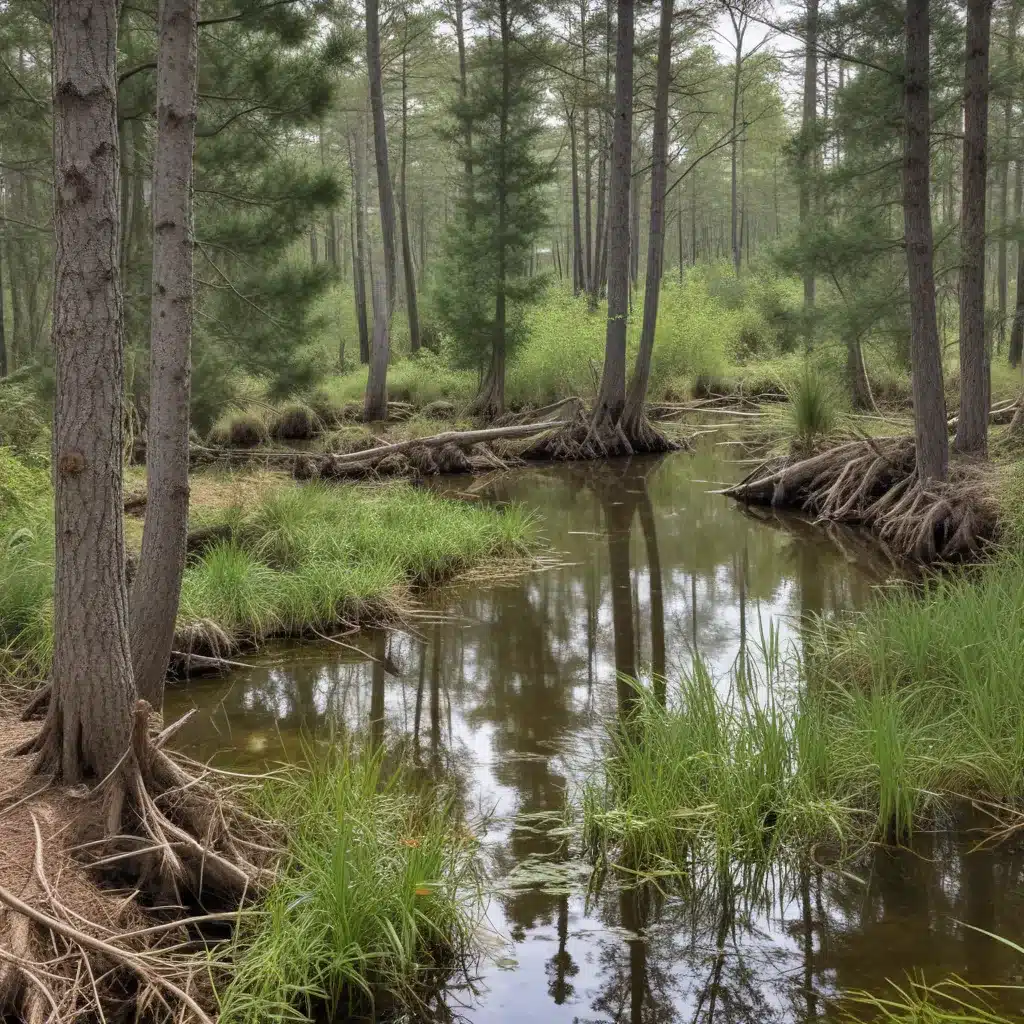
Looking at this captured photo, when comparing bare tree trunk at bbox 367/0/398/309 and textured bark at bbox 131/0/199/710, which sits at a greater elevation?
bare tree trunk at bbox 367/0/398/309

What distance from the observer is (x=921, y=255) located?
31.6 feet

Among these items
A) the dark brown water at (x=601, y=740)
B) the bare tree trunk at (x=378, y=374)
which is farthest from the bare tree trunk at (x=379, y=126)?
the dark brown water at (x=601, y=740)

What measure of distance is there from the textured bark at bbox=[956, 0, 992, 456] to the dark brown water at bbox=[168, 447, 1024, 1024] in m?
1.95

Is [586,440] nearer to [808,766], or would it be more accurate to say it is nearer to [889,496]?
[889,496]

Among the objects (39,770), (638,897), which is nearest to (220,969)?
(39,770)

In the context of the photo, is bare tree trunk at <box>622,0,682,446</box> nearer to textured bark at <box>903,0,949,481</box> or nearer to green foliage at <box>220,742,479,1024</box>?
textured bark at <box>903,0,949,481</box>

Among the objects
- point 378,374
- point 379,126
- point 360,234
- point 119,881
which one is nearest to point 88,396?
point 119,881

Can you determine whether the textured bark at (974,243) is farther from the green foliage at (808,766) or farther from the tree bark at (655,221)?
the green foliage at (808,766)

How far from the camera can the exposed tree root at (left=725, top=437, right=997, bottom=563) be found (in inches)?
368

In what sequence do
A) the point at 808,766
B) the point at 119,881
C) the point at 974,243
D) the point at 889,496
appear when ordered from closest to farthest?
the point at 119,881
the point at 808,766
the point at 974,243
the point at 889,496

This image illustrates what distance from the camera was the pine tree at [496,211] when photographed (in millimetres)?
17547

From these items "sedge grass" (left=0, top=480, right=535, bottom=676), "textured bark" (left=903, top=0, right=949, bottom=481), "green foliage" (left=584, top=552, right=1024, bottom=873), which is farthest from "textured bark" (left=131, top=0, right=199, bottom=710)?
"textured bark" (left=903, top=0, right=949, bottom=481)

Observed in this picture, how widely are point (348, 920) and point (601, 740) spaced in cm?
245

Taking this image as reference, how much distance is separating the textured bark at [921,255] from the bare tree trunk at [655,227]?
21.8 ft
